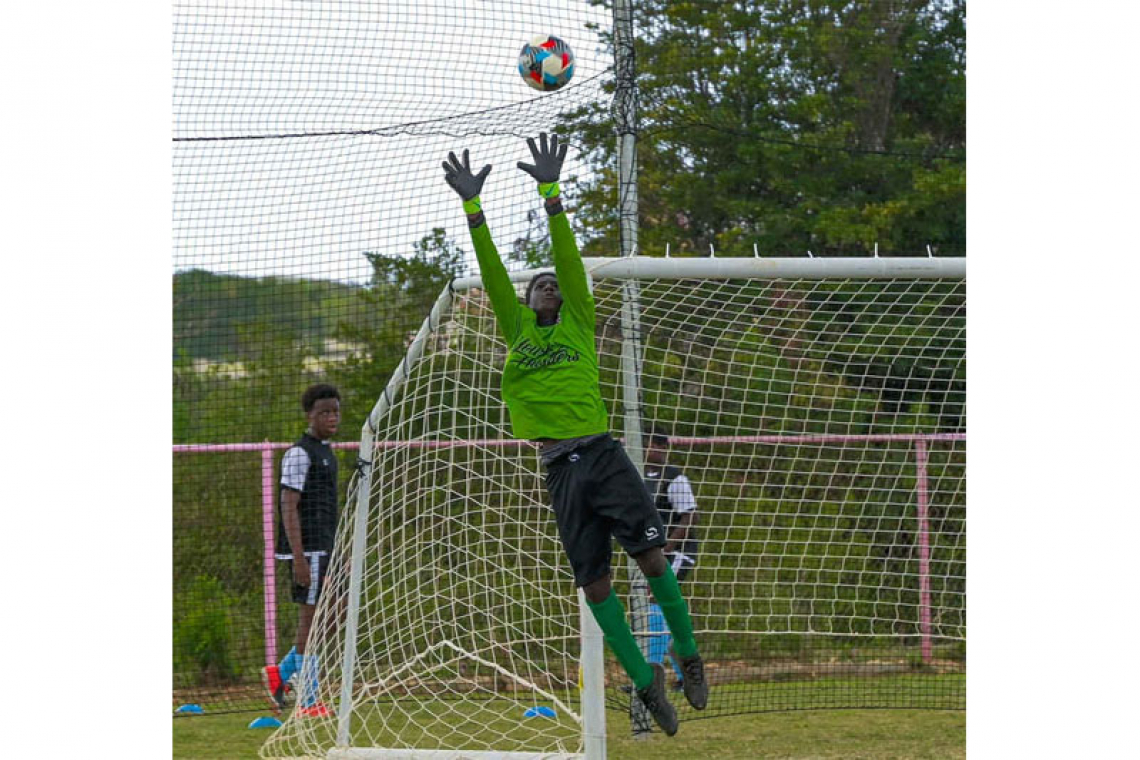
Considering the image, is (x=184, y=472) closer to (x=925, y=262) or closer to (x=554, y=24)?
(x=554, y=24)

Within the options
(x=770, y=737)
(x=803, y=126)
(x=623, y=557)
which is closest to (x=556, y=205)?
(x=770, y=737)

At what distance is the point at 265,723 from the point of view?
640cm

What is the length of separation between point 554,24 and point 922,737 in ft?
13.4

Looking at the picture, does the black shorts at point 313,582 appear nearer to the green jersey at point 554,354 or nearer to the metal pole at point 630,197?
the metal pole at point 630,197

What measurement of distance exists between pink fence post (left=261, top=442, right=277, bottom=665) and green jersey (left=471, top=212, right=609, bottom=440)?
11.3ft

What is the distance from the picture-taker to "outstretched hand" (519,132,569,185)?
4559mm

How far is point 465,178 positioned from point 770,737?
310 cm

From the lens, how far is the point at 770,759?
17.4 feet

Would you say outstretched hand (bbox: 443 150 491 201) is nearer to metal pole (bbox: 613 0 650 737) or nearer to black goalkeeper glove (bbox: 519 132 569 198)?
black goalkeeper glove (bbox: 519 132 569 198)

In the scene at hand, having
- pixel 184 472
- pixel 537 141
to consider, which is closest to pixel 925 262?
pixel 537 141

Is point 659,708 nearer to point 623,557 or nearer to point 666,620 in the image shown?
point 666,620

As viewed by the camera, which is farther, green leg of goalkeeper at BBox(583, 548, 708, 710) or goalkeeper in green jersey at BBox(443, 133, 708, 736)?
green leg of goalkeeper at BBox(583, 548, 708, 710)

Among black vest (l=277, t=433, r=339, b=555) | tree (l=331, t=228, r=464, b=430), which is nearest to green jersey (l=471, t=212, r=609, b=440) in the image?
black vest (l=277, t=433, r=339, b=555)

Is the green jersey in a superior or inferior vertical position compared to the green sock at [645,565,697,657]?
superior
